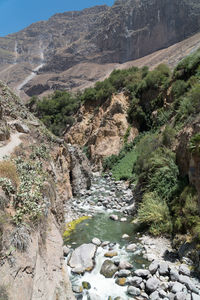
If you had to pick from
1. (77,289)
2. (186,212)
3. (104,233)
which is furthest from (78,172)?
(77,289)

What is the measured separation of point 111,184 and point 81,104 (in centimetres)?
1892

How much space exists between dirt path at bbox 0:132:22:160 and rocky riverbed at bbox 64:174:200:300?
3953 mm

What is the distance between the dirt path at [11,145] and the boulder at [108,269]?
4708 mm

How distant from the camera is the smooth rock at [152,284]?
19.0 feet

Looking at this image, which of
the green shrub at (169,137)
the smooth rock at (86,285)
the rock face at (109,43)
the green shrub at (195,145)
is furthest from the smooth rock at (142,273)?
the rock face at (109,43)

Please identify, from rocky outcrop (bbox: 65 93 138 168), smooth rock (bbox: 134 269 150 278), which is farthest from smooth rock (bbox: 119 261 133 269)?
rocky outcrop (bbox: 65 93 138 168)

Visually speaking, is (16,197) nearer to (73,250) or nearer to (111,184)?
(73,250)

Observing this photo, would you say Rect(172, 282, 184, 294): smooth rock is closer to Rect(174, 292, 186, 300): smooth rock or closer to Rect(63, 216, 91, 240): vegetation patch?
Rect(174, 292, 186, 300): smooth rock

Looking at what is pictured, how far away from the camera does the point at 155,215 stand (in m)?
8.77

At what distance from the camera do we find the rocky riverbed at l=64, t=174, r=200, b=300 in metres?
5.74

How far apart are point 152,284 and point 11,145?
6.61 meters

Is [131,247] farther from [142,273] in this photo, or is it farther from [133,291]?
[133,291]

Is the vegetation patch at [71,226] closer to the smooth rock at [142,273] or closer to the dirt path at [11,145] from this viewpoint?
the smooth rock at [142,273]

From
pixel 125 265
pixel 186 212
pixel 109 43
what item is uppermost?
pixel 109 43
